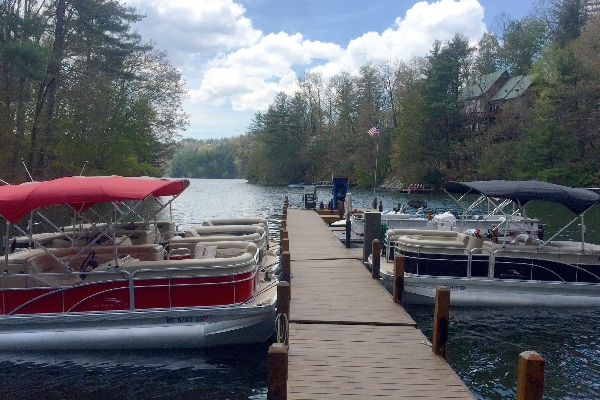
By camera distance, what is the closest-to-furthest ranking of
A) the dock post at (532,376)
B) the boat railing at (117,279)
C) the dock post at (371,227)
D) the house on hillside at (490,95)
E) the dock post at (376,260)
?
the dock post at (532,376)
the boat railing at (117,279)
the dock post at (376,260)
the dock post at (371,227)
the house on hillside at (490,95)

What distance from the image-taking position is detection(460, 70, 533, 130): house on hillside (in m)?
68.8

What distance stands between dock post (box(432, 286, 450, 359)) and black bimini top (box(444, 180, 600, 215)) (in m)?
6.51

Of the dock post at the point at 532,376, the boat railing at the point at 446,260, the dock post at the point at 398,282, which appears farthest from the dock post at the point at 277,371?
the boat railing at the point at 446,260

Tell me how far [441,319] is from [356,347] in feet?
4.68

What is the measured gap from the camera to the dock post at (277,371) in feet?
18.0

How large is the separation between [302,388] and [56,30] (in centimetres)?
3383

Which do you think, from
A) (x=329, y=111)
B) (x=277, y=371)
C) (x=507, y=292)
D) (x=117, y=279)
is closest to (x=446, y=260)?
(x=507, y=292)

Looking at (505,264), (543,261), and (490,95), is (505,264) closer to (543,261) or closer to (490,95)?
(543,261)

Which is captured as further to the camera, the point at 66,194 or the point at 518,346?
the point at 518,346

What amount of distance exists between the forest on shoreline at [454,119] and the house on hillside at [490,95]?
1.42ft

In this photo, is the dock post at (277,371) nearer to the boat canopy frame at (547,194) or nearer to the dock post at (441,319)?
the dock post at (441,319)

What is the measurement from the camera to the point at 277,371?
555 centimetres

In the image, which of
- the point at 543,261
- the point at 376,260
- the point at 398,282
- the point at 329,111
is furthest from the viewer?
the point at 329,111

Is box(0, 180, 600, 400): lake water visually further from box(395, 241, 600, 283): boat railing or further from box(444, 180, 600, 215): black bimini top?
box(444, 180, 600, 215): black bimini top
